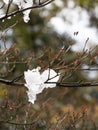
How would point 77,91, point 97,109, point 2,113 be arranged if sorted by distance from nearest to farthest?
point 2,113 < point 97,109 < point 77,91

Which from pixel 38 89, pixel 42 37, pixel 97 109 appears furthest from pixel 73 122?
pixel 42 37

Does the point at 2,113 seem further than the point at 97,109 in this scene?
No

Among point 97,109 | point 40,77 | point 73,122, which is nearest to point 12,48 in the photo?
point 40,77

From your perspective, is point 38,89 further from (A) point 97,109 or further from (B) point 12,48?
(A) point 97,109

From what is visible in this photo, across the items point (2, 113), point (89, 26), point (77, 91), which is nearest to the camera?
point (2, 113)

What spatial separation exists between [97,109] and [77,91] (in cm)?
155

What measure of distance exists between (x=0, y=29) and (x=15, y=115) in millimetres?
669

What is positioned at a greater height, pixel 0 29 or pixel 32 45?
pixel 0 29

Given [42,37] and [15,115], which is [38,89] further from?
[42,37]

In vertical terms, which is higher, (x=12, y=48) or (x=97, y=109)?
(x=12, y=48)

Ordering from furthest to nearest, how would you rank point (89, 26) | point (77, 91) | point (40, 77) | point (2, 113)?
point (89, 26) < point (77, 91) < point (2, 113) < point (40, 77)

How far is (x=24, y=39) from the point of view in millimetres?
13469

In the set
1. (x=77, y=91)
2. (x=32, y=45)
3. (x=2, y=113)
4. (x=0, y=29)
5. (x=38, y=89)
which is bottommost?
(x=77, y=91)

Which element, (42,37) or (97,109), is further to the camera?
(42,37)
